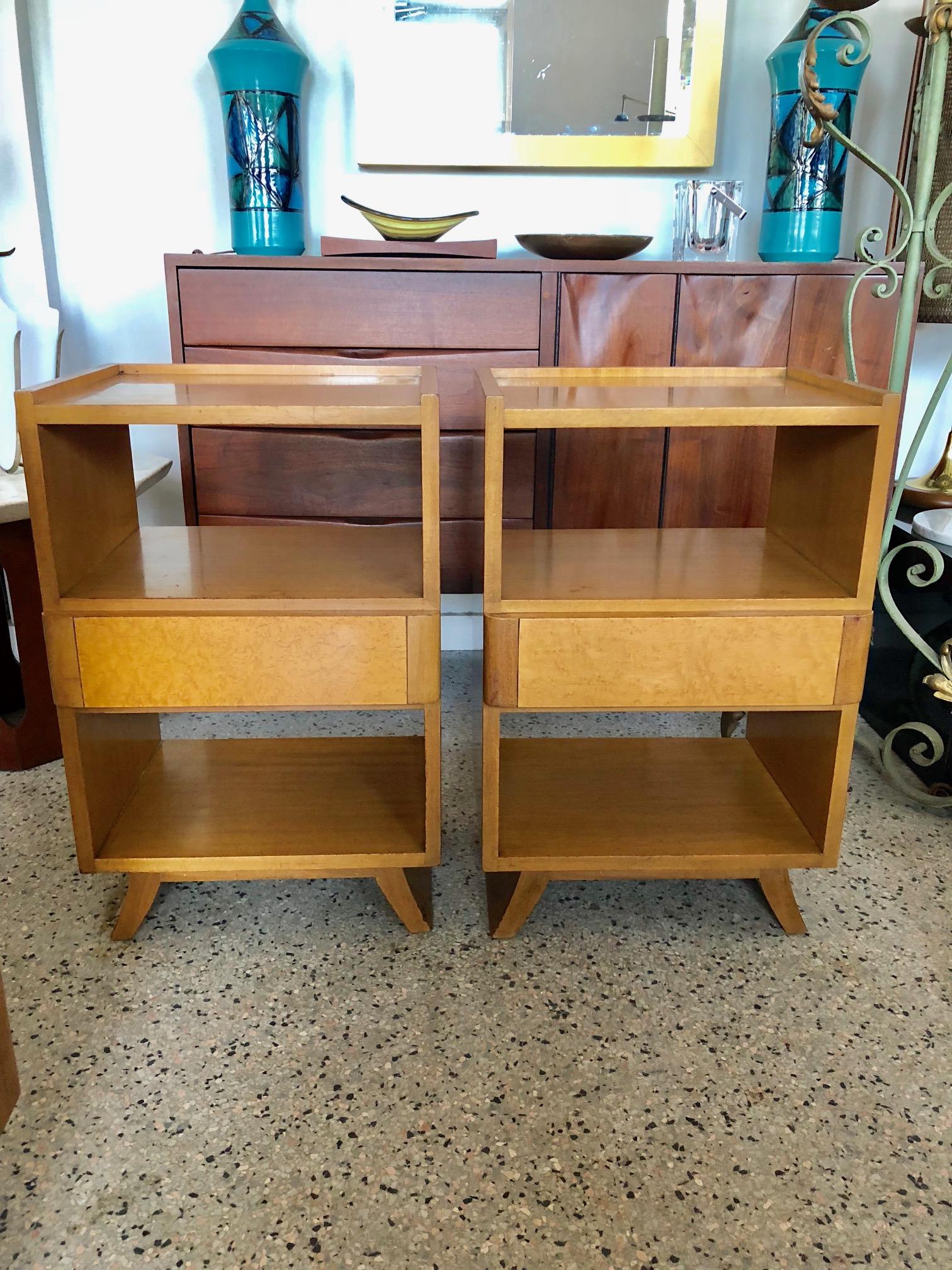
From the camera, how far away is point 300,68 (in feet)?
7.22

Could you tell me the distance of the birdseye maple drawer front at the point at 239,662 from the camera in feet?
4.24

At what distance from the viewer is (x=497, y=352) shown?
6.73 feet

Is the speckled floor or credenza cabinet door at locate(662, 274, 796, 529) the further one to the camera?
credenza cabinet door at locate(662, 274, 796, 529)

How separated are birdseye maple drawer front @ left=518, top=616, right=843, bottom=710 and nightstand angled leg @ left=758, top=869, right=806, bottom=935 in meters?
0.32

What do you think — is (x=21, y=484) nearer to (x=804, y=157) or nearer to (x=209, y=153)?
(x=209, y=153)

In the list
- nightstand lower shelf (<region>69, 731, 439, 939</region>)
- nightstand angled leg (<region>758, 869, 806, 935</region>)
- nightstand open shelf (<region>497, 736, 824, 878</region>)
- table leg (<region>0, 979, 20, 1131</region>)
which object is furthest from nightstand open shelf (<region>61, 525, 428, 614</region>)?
nightstand angled leg (<region>758, 869, 806, 935</region>)

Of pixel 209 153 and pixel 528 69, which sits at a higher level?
pixel 528 69

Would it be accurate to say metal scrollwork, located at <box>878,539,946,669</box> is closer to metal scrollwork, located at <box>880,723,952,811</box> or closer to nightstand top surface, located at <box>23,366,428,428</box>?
metal scrollwork, located at <box>880,723,952,811</box>

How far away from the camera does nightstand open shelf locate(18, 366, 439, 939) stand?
127 centimetres

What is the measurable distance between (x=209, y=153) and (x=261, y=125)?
0.33 metres

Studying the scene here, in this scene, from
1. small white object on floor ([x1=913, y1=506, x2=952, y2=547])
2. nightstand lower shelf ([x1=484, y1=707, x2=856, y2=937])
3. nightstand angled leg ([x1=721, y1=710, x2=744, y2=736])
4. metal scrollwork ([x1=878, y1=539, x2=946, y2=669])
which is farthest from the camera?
nightstand angled leg ([x1=721, y1=710, x2=744, y2=736])

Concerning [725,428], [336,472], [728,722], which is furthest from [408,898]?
[725,428]

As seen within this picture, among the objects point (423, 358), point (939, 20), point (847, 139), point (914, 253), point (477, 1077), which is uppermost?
point (939, 20)

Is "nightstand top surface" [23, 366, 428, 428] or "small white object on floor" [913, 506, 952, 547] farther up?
"nightstand top surface" [23, 366, 428, 428]
